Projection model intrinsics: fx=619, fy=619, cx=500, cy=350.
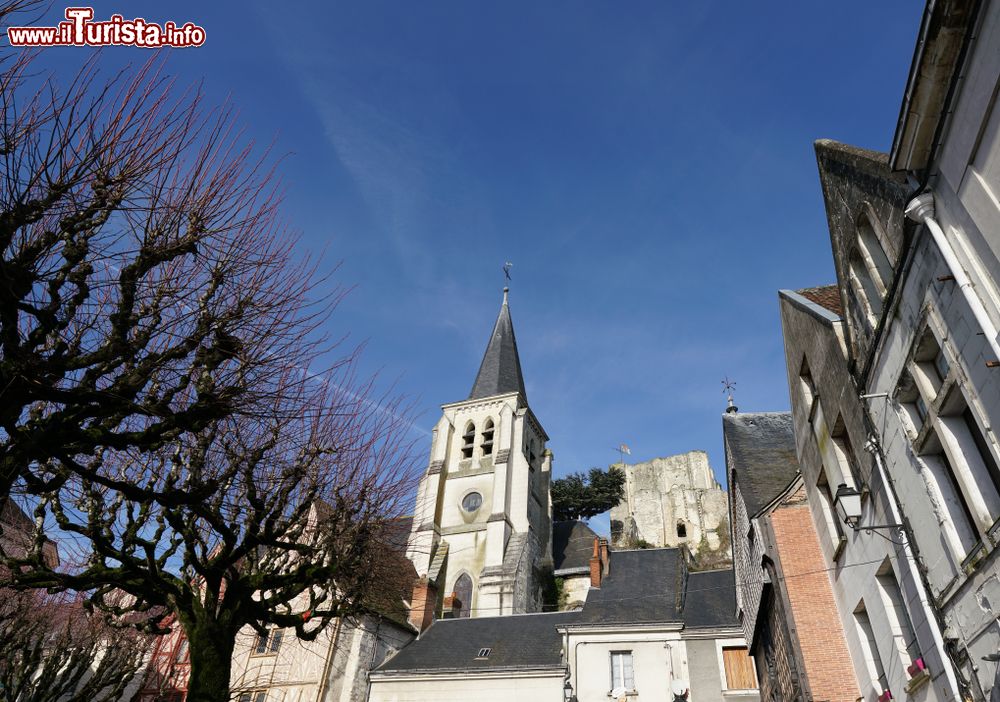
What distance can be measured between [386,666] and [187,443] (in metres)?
14.8

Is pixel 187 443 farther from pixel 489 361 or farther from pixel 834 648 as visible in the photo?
pixel 489 361

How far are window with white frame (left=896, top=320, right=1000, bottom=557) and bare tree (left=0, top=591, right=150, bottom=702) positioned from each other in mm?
13398

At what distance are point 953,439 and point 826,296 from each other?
4641 mm

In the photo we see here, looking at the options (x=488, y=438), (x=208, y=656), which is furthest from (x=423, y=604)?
(x=208, y=656)

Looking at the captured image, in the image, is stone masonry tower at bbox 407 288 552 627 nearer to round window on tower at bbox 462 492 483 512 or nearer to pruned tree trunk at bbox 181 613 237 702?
round window on tower at bbox 462 492 483 512

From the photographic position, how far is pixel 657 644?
18.5 metres

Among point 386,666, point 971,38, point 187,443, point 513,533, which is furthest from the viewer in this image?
point 513,533

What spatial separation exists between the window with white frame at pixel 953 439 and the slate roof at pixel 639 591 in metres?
14.2

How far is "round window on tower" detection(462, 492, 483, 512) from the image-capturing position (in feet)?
118

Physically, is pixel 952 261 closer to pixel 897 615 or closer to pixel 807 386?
pixel 897 615

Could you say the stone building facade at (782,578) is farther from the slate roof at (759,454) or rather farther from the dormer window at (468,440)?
the dormer window at (468,440)

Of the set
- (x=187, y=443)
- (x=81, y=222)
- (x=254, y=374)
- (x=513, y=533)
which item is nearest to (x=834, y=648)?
(x=254, y=374)

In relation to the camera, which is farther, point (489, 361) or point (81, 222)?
point (489, 361)

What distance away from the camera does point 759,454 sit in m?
14.2
